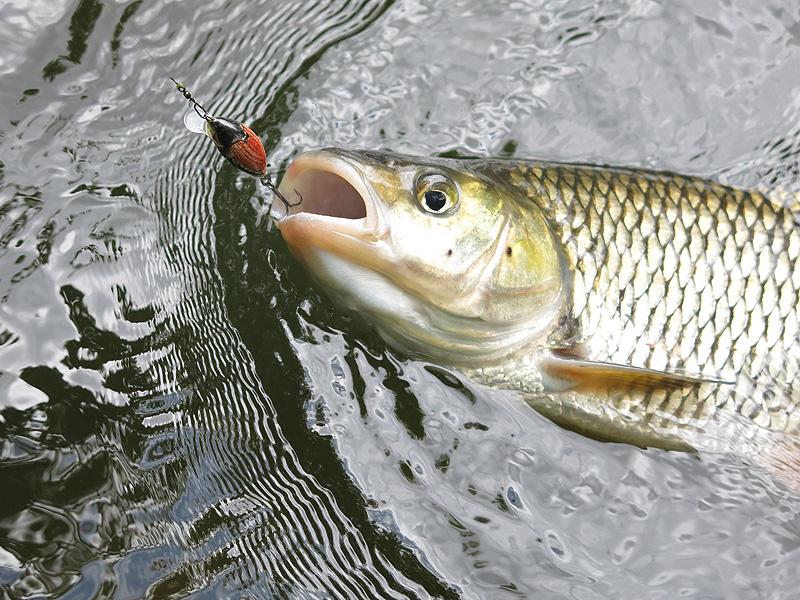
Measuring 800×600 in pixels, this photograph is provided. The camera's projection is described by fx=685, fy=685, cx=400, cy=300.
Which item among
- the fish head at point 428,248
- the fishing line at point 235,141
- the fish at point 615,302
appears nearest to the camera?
the fishing line at point 235,141

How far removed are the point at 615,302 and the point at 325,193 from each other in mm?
1211

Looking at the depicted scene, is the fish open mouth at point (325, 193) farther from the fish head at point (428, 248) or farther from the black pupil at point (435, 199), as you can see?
the black pupil at point (435, 199)

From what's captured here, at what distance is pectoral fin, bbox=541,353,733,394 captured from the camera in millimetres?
2637

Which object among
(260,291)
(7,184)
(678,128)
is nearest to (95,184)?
(7,184)

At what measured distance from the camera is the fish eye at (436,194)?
246 cm

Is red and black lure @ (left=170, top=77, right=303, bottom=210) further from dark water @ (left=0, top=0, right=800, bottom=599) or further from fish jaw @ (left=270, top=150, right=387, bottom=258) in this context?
dark water @ (left=0, top=0, right=800, bottom=599)

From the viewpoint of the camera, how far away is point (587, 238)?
2.72 metres

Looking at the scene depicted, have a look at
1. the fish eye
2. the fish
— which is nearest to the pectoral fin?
the fish

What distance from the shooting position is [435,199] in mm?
2482

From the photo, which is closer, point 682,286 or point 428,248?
point 428,248

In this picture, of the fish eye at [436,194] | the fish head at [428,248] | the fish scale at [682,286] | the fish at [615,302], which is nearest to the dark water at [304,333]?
the fish at [615,302]

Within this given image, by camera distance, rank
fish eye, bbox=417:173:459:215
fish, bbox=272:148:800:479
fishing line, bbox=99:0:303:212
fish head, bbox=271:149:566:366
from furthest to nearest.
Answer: fish, bbox=272:148:800:479 < fish eye, bbox=417:173:459:215 < fish head, bbox=271:149:566:366 < fishing line, bbox=99:0:303:212

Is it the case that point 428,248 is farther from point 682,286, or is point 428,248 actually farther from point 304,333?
point 682,286

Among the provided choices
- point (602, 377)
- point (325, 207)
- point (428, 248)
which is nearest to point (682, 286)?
point (602, 377)
